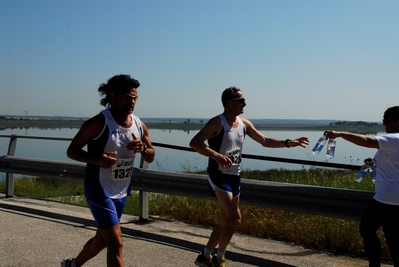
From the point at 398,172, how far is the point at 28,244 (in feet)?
14.4

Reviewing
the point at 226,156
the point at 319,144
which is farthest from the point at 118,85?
the point at 319,144

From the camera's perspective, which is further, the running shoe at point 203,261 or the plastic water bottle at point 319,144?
the running shoe at point 203,261

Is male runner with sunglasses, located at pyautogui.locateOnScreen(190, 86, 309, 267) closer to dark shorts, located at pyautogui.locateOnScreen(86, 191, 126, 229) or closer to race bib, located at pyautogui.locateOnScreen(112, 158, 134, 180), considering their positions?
race bib, located at pyautogui.locateOnScreen(112, 158, 134, 180)

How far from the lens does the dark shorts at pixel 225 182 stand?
5.52 metres

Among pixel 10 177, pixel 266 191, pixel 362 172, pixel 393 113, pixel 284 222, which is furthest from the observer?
pixel 10 177

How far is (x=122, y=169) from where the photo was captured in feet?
15.2

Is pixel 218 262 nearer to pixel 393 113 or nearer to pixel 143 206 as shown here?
pixel 393 113

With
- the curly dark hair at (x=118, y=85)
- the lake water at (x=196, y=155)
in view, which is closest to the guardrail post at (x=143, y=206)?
the lake water at (x=196, y=155)

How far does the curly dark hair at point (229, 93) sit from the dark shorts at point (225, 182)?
752 millimetres

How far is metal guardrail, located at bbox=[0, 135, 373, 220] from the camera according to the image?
573 centimetres

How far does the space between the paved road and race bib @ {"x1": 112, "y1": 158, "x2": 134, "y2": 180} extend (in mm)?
1507

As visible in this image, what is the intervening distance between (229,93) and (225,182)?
93cm

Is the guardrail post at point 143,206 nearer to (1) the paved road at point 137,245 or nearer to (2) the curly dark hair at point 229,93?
(1) the paved road at point 137,245

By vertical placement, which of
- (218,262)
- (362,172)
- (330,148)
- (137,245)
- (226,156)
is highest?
(330,148)
